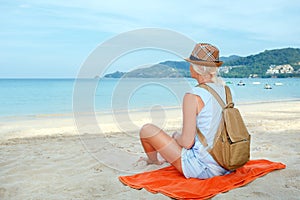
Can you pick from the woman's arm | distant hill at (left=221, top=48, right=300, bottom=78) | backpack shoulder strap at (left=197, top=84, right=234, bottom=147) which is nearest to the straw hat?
backpack shoulder strap at (left=197, top=84, right=234, bottom=147)

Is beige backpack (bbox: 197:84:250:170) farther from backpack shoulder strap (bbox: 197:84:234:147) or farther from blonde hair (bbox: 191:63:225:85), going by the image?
blonde hair (bbox: 191:63:225:85)

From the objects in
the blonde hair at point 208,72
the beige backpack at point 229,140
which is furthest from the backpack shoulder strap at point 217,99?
the blonde hair at point 208,72

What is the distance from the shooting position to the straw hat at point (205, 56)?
3.18 metres

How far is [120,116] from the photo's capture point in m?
11.2

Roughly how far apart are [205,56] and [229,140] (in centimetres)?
81

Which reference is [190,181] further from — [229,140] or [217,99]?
[217,99]

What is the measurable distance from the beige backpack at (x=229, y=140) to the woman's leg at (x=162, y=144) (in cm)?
34

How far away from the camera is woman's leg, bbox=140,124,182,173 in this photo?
3.38 meters

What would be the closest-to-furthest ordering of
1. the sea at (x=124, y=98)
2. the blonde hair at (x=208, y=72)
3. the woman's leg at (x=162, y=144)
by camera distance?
1. the blonde hair at (x=208, y=72)
2. the woman's leg at (x=162, y=144)
3. the sea at (x=124, y=98)

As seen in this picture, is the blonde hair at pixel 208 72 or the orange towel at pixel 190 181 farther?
the blonde hair at pixel 208 72

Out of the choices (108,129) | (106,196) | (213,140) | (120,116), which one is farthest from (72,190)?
(120,116)

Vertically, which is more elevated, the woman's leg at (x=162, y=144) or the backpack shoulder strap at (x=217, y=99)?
the backpack shoulder strap at (x=217, y=99)

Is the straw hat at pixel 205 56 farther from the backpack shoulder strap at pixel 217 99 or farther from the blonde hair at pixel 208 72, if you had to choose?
the backpack shoulder strap at pixel 217 99

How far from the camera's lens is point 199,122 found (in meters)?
3.16
